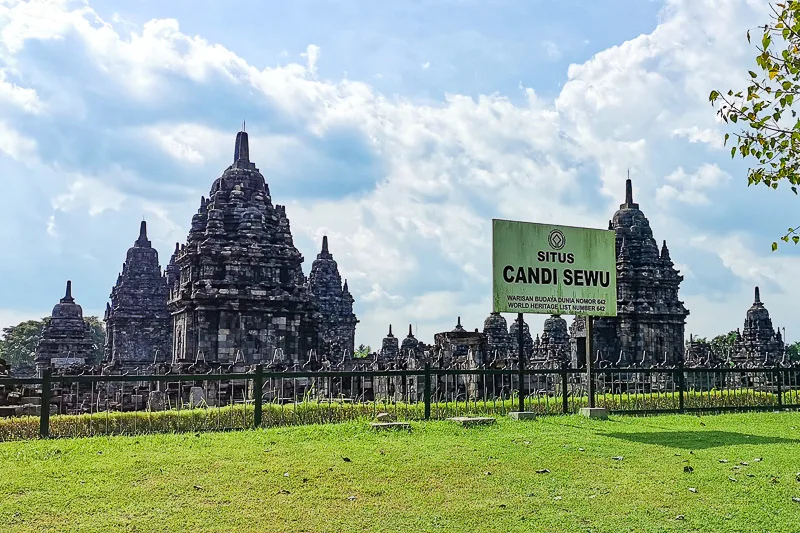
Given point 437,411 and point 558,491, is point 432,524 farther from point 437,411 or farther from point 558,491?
point 437,411

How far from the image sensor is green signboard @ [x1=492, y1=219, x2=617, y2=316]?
589 inches

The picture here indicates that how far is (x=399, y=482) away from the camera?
912 centimetres

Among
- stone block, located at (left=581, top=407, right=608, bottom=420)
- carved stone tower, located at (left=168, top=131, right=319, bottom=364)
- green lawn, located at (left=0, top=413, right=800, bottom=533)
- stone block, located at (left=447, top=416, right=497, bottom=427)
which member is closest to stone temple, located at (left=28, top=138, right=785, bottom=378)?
carved stone tower, located at (left=168, top=131, right=319, bottom=364)

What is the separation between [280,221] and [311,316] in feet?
18.2

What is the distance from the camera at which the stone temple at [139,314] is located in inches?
2074

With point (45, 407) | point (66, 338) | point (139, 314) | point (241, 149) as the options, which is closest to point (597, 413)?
point (45, 407)

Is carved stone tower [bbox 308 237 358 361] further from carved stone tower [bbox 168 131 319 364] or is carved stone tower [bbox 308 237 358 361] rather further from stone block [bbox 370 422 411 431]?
stone block [bbox 370 422 411 431]

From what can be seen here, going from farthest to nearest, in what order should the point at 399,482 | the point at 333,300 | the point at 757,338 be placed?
the point at 333,300, the point at 757,338, the point at 399,482

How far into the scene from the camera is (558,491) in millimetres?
8820

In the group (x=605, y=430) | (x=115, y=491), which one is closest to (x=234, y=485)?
(x=115, y=491)

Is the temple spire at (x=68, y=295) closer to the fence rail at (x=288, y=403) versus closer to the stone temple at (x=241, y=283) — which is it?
the stone temple at (x=241, y=283)

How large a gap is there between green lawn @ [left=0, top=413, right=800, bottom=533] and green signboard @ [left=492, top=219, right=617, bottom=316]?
316 centimetres

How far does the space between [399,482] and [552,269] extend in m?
7.40

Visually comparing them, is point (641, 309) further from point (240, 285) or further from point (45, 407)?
point (45, 407)
